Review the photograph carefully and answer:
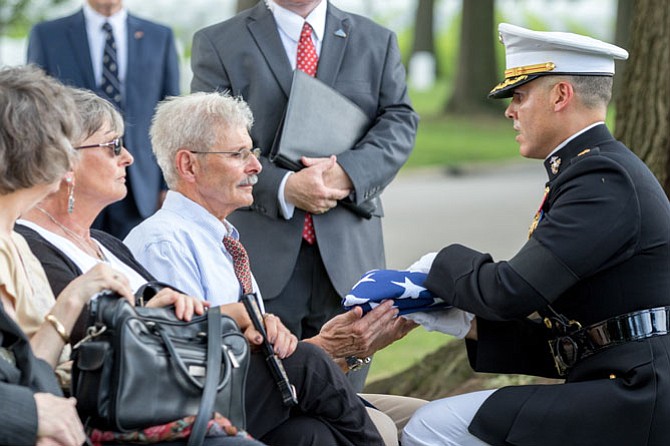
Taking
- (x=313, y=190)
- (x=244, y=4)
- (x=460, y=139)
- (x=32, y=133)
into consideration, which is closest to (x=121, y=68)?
(x=244, y=4)

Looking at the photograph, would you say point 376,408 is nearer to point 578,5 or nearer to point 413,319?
point 413,319

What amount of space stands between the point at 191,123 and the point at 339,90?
3.36 ft

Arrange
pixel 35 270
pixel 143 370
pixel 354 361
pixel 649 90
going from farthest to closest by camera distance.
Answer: pixel 649 90 → pixel 354 361 → pixel 35 270 → pixel 143 370

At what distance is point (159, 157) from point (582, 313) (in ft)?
4.93

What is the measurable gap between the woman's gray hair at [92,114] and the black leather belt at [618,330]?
4.97ft

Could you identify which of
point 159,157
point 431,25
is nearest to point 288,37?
point 159,157

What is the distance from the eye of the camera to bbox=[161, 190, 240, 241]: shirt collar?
4.14 m

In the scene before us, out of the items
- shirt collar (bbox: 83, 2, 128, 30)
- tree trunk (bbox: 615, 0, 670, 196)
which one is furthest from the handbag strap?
shirt collar (bbox: 83, 2, 128, 30)

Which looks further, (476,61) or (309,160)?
(476,61)

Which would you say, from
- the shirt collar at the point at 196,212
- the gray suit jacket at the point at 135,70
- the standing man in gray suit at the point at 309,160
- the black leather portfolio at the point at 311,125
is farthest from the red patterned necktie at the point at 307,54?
the gray suit jacket at the point at 135,70

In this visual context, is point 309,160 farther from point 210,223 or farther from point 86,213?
point 86,213

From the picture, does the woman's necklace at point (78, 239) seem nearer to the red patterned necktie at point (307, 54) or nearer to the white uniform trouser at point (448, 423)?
the white uniform trouser at point (448, 423)

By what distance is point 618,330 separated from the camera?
146 inches

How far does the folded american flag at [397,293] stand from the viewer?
3967mm
